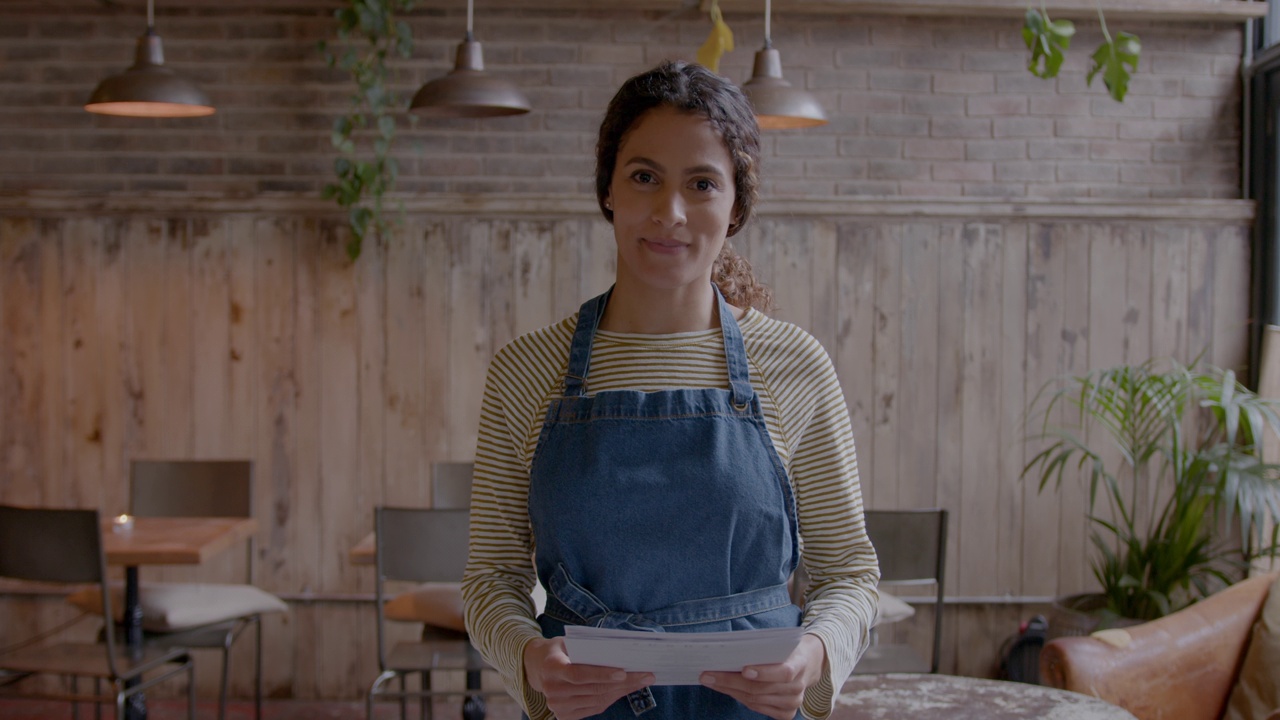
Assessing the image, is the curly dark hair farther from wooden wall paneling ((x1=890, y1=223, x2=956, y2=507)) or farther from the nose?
wooden wall paneling ((x1=890, y1=223, x2=956, y2=507))

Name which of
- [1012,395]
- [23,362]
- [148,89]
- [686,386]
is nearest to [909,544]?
[1012,395]

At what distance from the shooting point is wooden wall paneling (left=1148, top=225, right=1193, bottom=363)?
15.5 feet

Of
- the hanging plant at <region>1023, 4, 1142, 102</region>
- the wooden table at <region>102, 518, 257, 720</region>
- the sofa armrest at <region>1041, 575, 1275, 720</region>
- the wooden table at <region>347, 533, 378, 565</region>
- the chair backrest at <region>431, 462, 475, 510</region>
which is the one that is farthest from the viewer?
the chair backrest at <region>431, 462, 475, 510</region>

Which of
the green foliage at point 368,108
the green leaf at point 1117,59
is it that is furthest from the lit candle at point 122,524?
the green leaf at point 1117,59

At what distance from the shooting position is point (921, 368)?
15.6 ft

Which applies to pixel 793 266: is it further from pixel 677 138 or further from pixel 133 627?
pixel 677 138

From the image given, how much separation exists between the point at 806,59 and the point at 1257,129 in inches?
72.4

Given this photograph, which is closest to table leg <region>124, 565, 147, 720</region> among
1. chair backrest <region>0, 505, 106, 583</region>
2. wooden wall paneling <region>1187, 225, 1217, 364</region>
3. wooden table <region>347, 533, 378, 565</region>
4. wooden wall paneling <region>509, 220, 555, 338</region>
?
chair backrest <region>0, 505, 106, 583</region>

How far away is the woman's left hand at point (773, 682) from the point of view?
1.23 meters

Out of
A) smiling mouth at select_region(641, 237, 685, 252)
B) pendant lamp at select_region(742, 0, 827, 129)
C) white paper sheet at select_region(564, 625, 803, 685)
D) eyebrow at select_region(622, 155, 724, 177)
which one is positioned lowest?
white paper sheet at select_region(564, 625, 803, 685)

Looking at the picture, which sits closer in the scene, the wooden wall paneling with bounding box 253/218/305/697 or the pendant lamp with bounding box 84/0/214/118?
the pendant lamp with bounding box 84/0/214/118

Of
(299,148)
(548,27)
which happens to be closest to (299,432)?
(299,148)

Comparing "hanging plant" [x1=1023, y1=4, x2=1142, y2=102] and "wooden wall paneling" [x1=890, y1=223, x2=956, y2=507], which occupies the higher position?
"hanging plant" [x1=1023, y1=4, x2=1142, y2=102]

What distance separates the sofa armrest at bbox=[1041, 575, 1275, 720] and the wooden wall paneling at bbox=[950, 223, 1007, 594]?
1.42 meters
